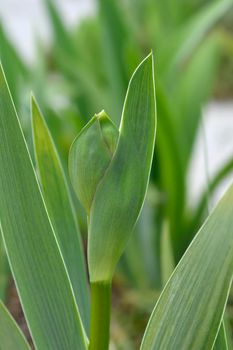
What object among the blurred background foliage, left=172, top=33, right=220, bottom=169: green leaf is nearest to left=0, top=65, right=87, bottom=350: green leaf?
the blurred background foliage

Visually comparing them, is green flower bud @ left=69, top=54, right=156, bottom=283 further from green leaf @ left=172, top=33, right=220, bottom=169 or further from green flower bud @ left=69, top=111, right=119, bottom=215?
green leaf @ left=172, top=33, right=220, bottom=169

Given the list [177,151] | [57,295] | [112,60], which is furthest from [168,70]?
[57,295]

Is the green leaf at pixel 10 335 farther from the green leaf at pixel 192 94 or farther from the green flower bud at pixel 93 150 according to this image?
the green leaf at pixel 192 94

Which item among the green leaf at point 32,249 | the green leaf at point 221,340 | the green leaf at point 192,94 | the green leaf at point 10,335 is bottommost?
the green leaf at point 192,94

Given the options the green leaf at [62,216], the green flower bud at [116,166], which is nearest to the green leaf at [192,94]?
the green leaf at [62,216]

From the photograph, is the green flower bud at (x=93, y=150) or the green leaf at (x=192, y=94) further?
the green leaf at (x=192, y=94)

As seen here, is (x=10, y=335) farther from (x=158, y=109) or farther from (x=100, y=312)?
(x=158, y=109)

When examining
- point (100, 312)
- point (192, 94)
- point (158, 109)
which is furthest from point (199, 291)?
point (192, 94)
